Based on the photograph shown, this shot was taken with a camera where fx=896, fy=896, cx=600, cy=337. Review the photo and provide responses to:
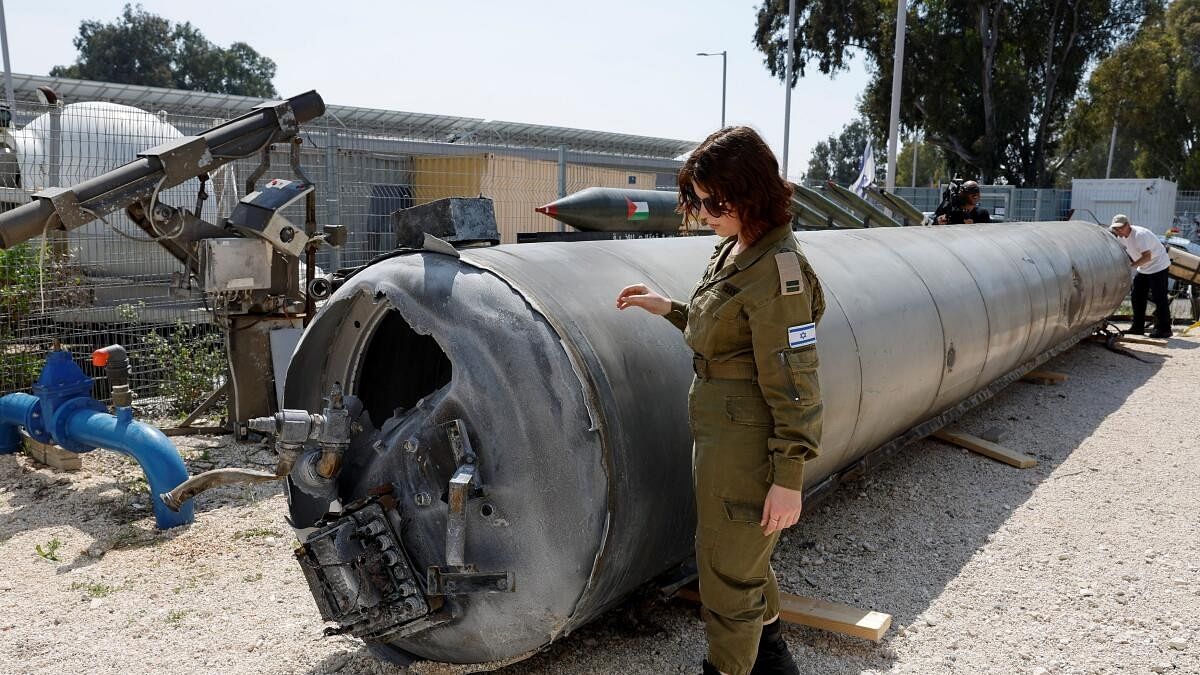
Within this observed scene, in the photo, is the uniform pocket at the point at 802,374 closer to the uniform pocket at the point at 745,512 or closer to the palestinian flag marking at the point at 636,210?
the uniform pocket at the point at 745,512

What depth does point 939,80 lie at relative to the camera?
3017 cm

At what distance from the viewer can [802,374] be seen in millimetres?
2314

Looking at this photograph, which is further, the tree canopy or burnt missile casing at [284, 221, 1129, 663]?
the tree canopy

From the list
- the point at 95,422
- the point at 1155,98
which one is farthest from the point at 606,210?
the point at 1155,98

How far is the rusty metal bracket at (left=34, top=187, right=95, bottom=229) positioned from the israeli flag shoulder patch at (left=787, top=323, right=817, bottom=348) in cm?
376

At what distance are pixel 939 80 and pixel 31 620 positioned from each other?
1241 inches

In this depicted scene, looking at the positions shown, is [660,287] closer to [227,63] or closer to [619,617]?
[619,617]

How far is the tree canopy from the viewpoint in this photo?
106ft

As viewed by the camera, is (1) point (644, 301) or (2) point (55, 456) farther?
(2) point (55, 456)

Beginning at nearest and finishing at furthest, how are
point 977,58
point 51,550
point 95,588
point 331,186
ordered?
point 95,588 → point 51,550 → point 331,186 → point 977,58

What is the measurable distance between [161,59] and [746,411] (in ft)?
244

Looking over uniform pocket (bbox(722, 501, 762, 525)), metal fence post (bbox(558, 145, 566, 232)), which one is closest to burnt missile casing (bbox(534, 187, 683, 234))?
uniform pocket (bbox(722, 501, 762, 525))

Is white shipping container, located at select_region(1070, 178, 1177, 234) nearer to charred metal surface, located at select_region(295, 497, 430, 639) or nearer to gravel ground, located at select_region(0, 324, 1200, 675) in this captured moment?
gravel ground, located at select_region(0, 324, 1200, 675)

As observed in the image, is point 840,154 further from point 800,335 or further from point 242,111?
point 800,335
